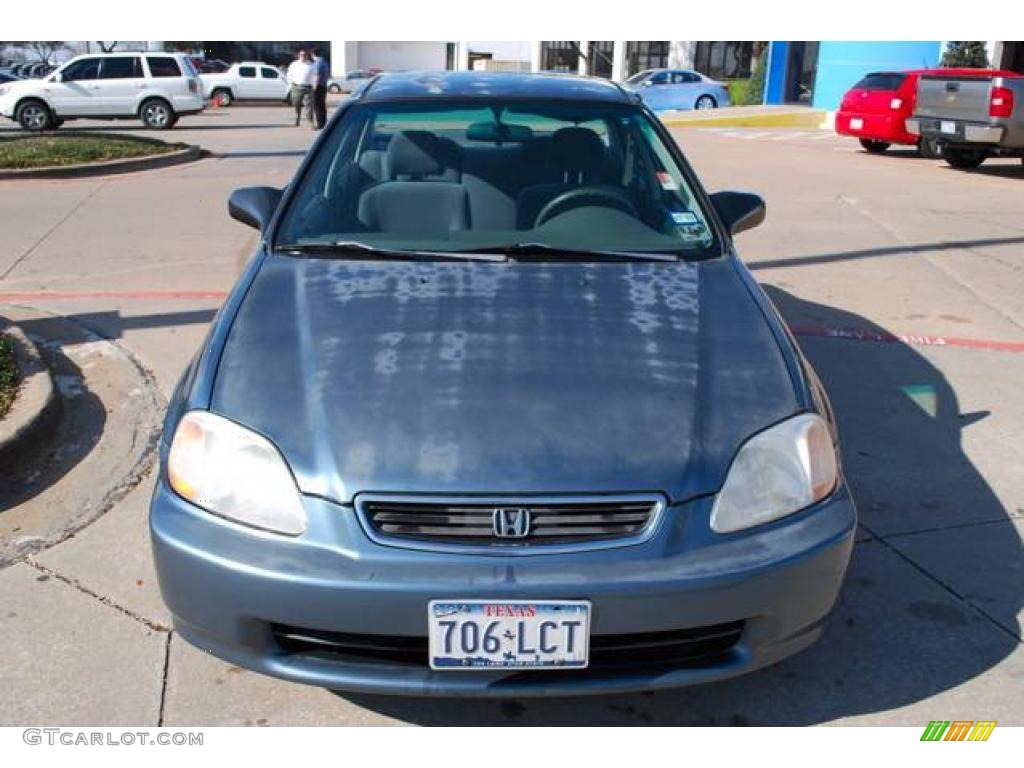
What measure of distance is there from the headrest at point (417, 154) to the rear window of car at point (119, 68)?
65.0ft

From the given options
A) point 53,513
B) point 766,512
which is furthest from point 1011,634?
point 53,513

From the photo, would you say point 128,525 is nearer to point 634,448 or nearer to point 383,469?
point 383,469

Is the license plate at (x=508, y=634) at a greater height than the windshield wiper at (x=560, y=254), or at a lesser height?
lesser

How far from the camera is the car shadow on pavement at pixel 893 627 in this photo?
260 cm

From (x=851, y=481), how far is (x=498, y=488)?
2.20 m

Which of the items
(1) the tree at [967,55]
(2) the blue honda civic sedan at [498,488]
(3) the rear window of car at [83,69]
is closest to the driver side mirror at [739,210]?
(2) the blue honda civic sedan at [498,488]

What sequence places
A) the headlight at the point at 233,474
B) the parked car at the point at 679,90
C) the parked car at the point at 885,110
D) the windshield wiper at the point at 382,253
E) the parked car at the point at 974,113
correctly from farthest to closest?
the parked car at the point at 679,90, the parked car at the point at 885,110, the parked car at the point at 974,113, the windshield wiper at the point at 382,253, the headlight at the point at 233,474

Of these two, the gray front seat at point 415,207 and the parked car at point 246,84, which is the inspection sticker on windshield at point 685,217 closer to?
the gray front seat at point 415,207

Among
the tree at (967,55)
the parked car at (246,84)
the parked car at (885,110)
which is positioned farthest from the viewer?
the parked car at (246,84)

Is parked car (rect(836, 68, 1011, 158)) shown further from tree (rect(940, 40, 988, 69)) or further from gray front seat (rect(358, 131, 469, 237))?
gray front seat (rect(358, 131, 469, 237))

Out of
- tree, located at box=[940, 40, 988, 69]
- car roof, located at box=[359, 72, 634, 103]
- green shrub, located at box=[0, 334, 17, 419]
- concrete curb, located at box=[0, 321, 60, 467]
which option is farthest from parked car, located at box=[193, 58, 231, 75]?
car roof, located at box=[359, 72, 634, 103]

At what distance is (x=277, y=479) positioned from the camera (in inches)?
91.9
